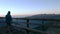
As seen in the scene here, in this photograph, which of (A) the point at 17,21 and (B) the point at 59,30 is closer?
(B) the point at 59,30

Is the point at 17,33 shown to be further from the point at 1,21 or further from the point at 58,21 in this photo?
the point at 58,21

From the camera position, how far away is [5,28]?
5.94m

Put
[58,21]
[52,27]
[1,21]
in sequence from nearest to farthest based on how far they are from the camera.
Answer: [58,21] < [52,27] < [1,21]

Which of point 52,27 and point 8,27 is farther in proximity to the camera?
point 8,27

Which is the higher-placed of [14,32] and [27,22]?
[27,22]

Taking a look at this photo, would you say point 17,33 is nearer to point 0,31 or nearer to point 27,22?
point 0,31

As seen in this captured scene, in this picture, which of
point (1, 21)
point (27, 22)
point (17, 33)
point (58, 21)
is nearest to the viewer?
point (58, 21)

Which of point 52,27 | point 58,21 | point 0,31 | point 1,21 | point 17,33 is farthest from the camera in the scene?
point 1,21

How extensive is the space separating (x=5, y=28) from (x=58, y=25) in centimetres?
381

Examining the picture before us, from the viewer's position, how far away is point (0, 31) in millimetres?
5918

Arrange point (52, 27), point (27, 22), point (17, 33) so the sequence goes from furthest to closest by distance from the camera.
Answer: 1. point (17, 33)
2. point (27, 22)
3. point (52, 27)

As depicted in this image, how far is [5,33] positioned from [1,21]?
863mm

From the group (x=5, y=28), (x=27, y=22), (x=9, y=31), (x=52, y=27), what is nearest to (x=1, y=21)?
(x=5, y=28)

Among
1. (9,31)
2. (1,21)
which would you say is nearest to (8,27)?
(9,31)
